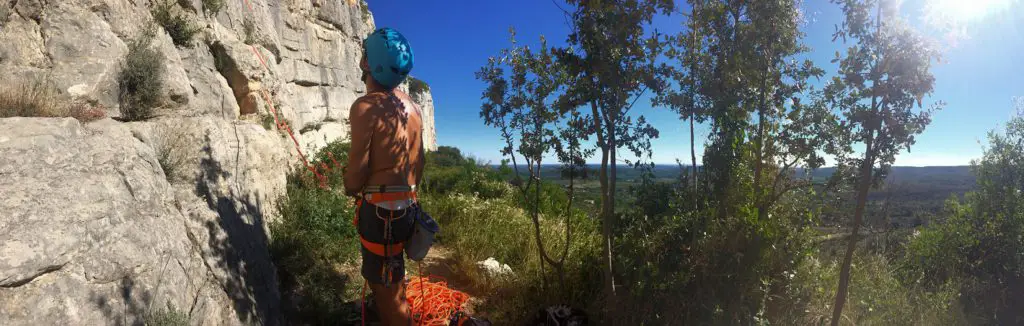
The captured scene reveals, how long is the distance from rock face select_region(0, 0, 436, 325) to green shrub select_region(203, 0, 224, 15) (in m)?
0.19

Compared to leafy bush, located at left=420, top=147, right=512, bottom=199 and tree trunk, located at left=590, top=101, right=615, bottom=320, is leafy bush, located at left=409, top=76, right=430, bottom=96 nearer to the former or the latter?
leafy bush, located at left=420, top=147, right=512, bottom=199

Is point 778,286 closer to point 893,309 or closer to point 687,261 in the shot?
point 687,261

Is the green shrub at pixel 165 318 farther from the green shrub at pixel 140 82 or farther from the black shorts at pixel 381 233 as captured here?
the green shrub at pixel 140 82

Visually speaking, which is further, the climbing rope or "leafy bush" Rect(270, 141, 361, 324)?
the climbing rope

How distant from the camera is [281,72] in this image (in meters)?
7.14

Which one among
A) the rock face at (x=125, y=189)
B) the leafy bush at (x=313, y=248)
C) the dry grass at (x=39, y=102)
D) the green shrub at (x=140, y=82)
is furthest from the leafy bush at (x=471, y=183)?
the dry grass at (x=39, y=102)

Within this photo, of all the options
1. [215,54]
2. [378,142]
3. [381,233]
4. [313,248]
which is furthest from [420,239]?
[215,54]

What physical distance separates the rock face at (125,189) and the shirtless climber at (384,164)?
0.80 meters

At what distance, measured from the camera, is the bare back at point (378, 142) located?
93.2 inches

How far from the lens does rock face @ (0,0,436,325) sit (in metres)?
1.63

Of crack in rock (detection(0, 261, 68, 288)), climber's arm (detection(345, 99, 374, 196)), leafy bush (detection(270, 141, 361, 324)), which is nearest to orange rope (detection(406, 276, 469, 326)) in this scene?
leafy bush (detection(270, 141, 361, 324))

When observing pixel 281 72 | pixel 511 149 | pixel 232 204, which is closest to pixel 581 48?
pixel 511 149

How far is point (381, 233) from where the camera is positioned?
2.52m

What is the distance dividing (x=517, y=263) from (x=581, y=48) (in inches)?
103
